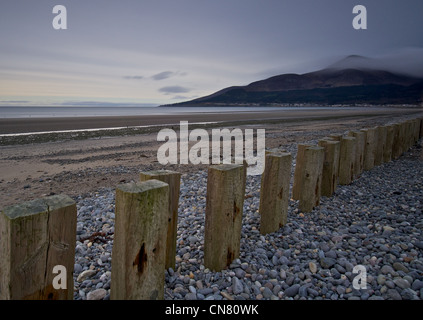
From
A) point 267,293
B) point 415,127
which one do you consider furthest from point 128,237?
point 415,127

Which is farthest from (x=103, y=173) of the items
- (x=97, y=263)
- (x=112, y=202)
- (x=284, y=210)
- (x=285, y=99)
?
(x=285, y=99)

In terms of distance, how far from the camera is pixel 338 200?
4.74 meters

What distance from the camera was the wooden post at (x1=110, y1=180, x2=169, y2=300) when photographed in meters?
1.92

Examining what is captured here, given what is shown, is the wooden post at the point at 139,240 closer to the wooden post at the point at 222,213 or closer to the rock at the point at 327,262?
the wooden post at the point at 222,213

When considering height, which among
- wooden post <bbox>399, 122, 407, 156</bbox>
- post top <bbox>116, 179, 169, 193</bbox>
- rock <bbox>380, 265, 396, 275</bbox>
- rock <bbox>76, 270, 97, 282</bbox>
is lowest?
rock <bbox>76, 270, 97, 282</bbox>

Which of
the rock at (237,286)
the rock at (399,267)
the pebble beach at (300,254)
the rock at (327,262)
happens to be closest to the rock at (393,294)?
the pebble beach at (300,254)

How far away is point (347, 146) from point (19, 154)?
11.2m

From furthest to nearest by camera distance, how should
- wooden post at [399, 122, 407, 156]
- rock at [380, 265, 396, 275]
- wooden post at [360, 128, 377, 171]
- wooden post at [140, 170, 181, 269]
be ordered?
1. wooden post at [399, 122, 407, 156]
2. wooden post at [360, 128, 377, 171]
3. rock at [380, 265, 396, 275]
4. wooden post at [140, 170, 181, 269]

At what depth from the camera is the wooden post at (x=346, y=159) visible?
18.1 ft

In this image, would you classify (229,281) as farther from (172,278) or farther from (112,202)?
(112,202)

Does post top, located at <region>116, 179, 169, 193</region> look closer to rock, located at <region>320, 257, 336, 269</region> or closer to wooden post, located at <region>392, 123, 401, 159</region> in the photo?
rock, located at <region>320, 257, 336, 269</region>

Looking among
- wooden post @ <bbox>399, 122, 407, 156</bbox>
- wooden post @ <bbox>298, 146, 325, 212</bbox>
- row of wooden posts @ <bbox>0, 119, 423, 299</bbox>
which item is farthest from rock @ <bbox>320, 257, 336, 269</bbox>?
Result: wooden post @ <bbox>399, 122, 407, 156</bbox>

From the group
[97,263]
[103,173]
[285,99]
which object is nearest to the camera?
[97,263]

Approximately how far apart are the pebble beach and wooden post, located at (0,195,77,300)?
691 millimetres
